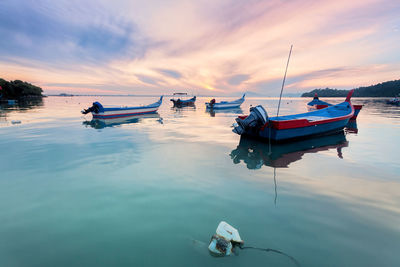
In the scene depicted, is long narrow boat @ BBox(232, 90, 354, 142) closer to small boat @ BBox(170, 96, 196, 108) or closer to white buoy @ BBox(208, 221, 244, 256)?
white buoy @ BBox(208, 221, 244, 256)

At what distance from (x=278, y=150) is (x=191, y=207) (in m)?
7.80

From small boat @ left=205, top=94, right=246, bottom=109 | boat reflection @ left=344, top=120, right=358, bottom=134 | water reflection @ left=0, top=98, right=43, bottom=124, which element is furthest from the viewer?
small boat @ left=205, top=94, right=246, bottom=109

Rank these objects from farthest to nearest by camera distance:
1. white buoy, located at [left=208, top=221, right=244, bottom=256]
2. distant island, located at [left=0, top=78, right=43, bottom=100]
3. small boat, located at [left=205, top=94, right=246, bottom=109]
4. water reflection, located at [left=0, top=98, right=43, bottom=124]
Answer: distant island, located at [left=0, top=78, right=43, bottom=100] < small boat, located at [left=205, top=94, right=246, bottom=109] < water reflection, located at [left=0, top=98, right=43, bottom=124] < white buoy, located at [left=208, top=221, right=244, bottom=256]

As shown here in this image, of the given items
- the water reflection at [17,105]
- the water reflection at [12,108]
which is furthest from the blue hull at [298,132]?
the water reflection at [17,105]

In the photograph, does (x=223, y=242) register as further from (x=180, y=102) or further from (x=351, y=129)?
(x=180, y=102)

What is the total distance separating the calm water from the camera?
3432 millimetres

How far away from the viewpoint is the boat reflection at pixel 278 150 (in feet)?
28.6

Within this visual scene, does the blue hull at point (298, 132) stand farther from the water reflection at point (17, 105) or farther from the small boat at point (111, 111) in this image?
the water reflection at point (17, 105)

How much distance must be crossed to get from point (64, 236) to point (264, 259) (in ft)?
14.0

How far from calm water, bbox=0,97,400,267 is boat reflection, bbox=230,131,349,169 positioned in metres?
0.15

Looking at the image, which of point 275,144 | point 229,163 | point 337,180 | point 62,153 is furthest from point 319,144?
point 62,153

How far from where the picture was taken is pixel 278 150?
10.7 metres

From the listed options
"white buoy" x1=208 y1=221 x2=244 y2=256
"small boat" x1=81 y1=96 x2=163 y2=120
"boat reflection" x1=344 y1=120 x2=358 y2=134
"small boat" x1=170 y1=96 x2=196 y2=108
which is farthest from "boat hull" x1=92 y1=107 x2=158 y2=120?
"boat reflection" x1=344 y1=120 x2=358 y2=134

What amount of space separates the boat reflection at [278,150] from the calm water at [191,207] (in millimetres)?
149
